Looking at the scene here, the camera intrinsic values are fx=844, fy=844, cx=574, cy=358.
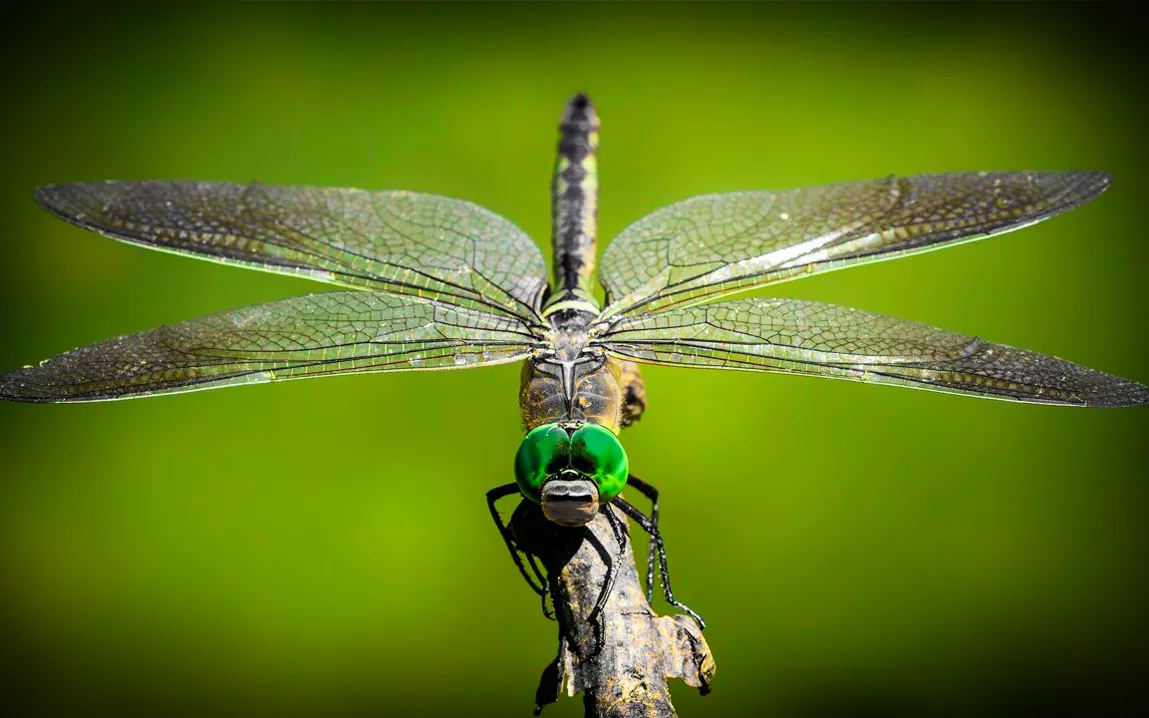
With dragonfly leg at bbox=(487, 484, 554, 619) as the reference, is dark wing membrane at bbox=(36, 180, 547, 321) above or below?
above

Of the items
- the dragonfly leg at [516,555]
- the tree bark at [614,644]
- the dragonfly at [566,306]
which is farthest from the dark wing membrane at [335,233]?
the tree bark at [614,644]

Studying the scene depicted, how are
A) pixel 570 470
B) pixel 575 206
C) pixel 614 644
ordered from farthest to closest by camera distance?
pixel 575 206 → pixel 570 470 → pixel 614 644

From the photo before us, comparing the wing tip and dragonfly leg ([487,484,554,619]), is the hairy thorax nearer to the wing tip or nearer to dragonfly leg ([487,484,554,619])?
dragonfly leg ([487,484,554,619])

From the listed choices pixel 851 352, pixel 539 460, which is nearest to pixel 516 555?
pixel 539 460

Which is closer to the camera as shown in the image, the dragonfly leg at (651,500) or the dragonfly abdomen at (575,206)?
the dragonfly leg at (651,500)

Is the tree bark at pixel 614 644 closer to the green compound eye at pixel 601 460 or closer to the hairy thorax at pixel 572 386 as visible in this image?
the green compound eye at pixel 601 460

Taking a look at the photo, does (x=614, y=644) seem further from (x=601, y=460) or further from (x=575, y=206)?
(x=575, y=206)

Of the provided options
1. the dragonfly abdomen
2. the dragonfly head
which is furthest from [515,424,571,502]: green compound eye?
the dragonfly abdomen

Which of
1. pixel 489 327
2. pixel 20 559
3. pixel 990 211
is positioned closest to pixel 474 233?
pixel 489 327
